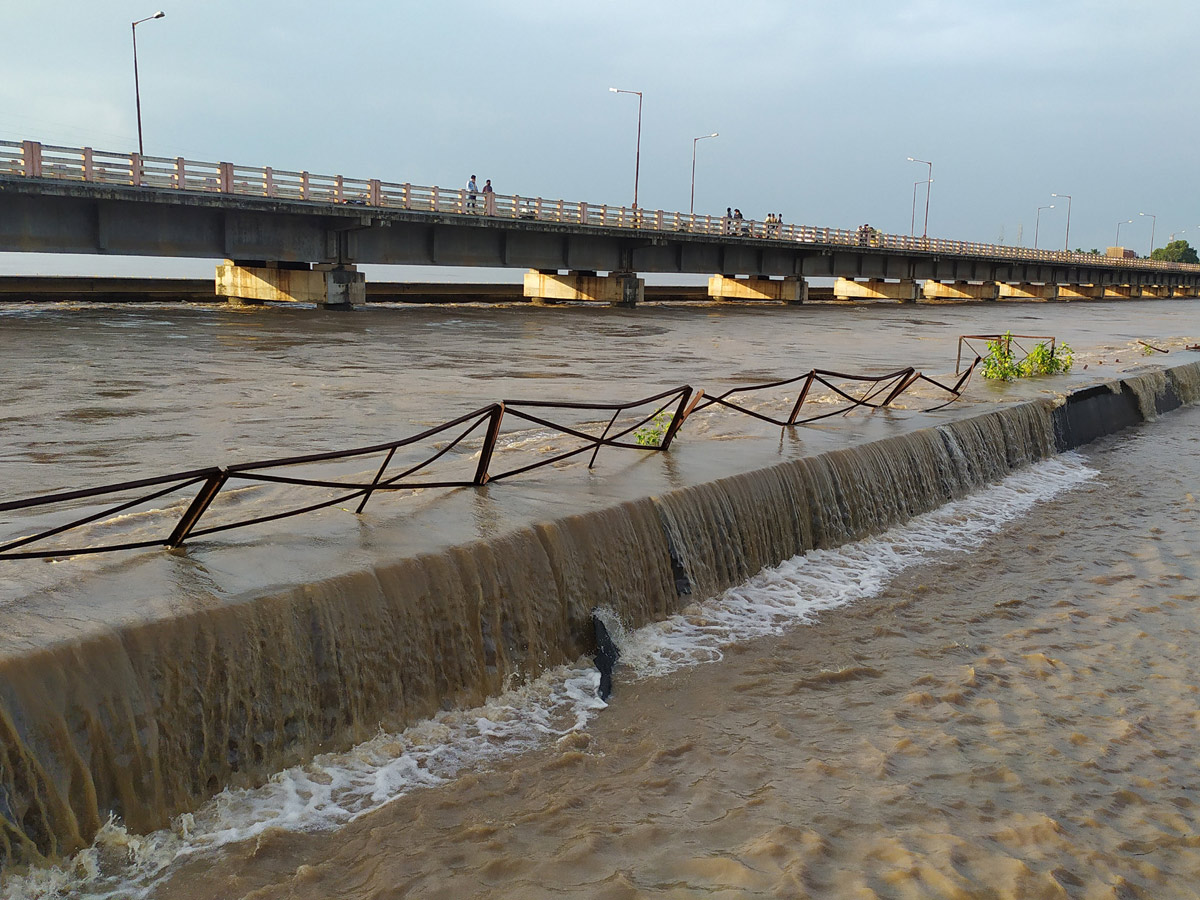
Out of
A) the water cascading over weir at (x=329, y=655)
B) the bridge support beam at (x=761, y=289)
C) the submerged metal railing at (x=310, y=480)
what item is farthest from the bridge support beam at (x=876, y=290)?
the water cascading over weir at (x=329, y=655)

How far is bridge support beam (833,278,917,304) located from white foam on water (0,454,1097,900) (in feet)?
219

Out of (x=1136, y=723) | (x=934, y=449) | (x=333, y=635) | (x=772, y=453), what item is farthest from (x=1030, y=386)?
(x=333, y=635)

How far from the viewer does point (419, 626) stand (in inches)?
257

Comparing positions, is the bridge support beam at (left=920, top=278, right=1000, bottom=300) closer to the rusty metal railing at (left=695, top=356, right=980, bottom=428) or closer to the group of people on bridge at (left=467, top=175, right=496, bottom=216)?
the group of people on bridge at (left=467, top=175, right=496, bottom=216)

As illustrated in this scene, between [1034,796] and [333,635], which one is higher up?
[333,635]

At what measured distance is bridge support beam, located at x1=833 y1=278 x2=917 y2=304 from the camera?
243ft

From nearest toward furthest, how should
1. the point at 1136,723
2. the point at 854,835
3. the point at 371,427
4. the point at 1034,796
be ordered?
the point at 854,835 < the point at 1034,796 < the point at 1136,723 < the point at 371,427

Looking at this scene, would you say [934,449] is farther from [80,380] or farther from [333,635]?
[80,380]

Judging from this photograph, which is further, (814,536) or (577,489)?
(814,536)

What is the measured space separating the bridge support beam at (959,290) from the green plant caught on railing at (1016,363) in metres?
65.2

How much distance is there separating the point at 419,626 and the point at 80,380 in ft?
47.4

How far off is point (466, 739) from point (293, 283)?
37.4 meters

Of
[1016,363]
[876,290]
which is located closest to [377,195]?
[1016,363]

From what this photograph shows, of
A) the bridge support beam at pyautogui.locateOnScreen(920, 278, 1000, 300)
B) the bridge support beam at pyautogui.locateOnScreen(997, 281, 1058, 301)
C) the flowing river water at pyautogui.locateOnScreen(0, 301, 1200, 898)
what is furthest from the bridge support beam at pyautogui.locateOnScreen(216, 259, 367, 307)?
the bridge support beam at pyautogui.locateOnScreen(997, 281, 1058, 301)
